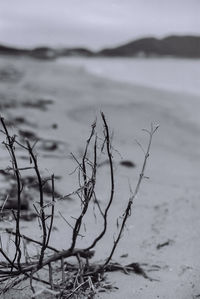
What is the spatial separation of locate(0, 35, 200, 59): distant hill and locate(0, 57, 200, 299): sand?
5.82m

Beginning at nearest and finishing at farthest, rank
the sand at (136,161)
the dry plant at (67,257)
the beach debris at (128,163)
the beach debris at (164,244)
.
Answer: the dry plant at (67,257) < the sand at (136,161) < the beach debris at (164,244) < the beach debris at (128,163)

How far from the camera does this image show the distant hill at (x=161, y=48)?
1472cm

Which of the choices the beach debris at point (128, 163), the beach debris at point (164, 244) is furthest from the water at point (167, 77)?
the beach debris at point (164, 244)

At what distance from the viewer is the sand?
2.01 metres

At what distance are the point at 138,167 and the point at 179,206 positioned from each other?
1.19 meters

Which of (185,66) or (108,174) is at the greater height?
(185,66)

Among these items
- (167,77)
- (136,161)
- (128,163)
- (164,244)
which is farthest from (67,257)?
(167,77)

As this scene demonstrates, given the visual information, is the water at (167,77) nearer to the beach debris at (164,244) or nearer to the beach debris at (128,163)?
the beach debris at (128,163)

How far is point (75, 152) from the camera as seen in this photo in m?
4.23

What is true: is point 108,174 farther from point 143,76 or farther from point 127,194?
point 143,76

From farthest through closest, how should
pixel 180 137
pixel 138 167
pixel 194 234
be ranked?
pixel 180 137 < pixel 138 167 < pixel 194 234

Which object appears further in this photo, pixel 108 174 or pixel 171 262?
pixel 108 174

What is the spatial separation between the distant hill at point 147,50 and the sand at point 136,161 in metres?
5.82

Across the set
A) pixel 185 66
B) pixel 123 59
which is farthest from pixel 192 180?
pixel 123 59
